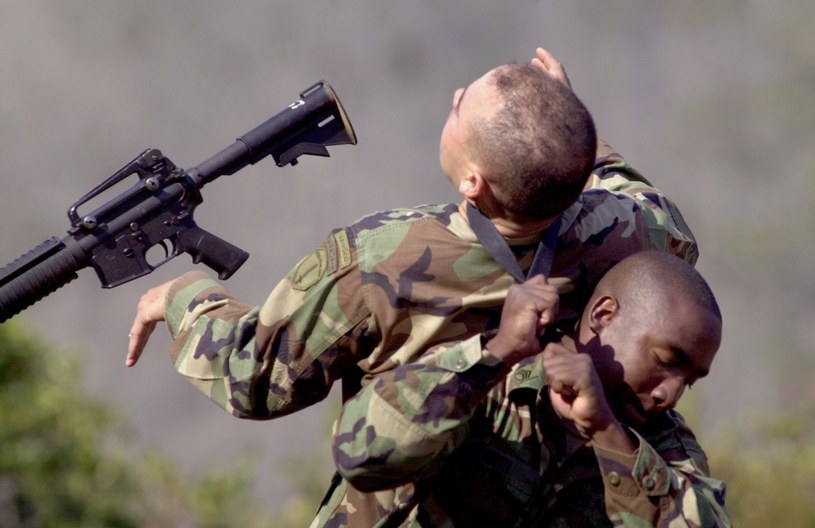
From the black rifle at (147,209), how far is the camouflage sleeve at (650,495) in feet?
3.70

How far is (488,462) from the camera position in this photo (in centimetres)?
261

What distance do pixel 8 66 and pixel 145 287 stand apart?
1425 mm

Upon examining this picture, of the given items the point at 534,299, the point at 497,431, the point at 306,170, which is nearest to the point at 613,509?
the point at 497,431

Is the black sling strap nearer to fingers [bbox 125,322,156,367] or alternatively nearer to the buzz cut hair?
the buzz cut hair

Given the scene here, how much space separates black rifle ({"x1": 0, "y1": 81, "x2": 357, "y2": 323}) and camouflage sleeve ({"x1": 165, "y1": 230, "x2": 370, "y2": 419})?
0.61 meters

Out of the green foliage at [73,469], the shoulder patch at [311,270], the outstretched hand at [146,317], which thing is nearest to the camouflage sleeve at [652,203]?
the shoulder patch at [311,270]

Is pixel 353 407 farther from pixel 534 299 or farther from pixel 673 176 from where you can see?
pixel 673 176

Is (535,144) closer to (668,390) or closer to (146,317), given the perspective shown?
(668,390)

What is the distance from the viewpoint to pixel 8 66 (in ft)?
23.7

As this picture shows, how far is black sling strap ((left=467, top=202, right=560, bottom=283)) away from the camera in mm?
2529

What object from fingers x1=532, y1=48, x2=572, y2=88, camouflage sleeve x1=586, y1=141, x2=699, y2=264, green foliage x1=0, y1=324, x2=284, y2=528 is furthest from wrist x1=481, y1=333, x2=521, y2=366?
green foliage x1=0, y1=324, x2=284, y2=528

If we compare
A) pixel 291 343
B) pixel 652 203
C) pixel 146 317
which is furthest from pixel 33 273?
pixel 652 203

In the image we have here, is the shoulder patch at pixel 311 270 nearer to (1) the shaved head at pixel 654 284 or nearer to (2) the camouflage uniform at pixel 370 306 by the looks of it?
(2) the camouflage uniform at pixel 370 306

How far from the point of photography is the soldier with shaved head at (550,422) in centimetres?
241
